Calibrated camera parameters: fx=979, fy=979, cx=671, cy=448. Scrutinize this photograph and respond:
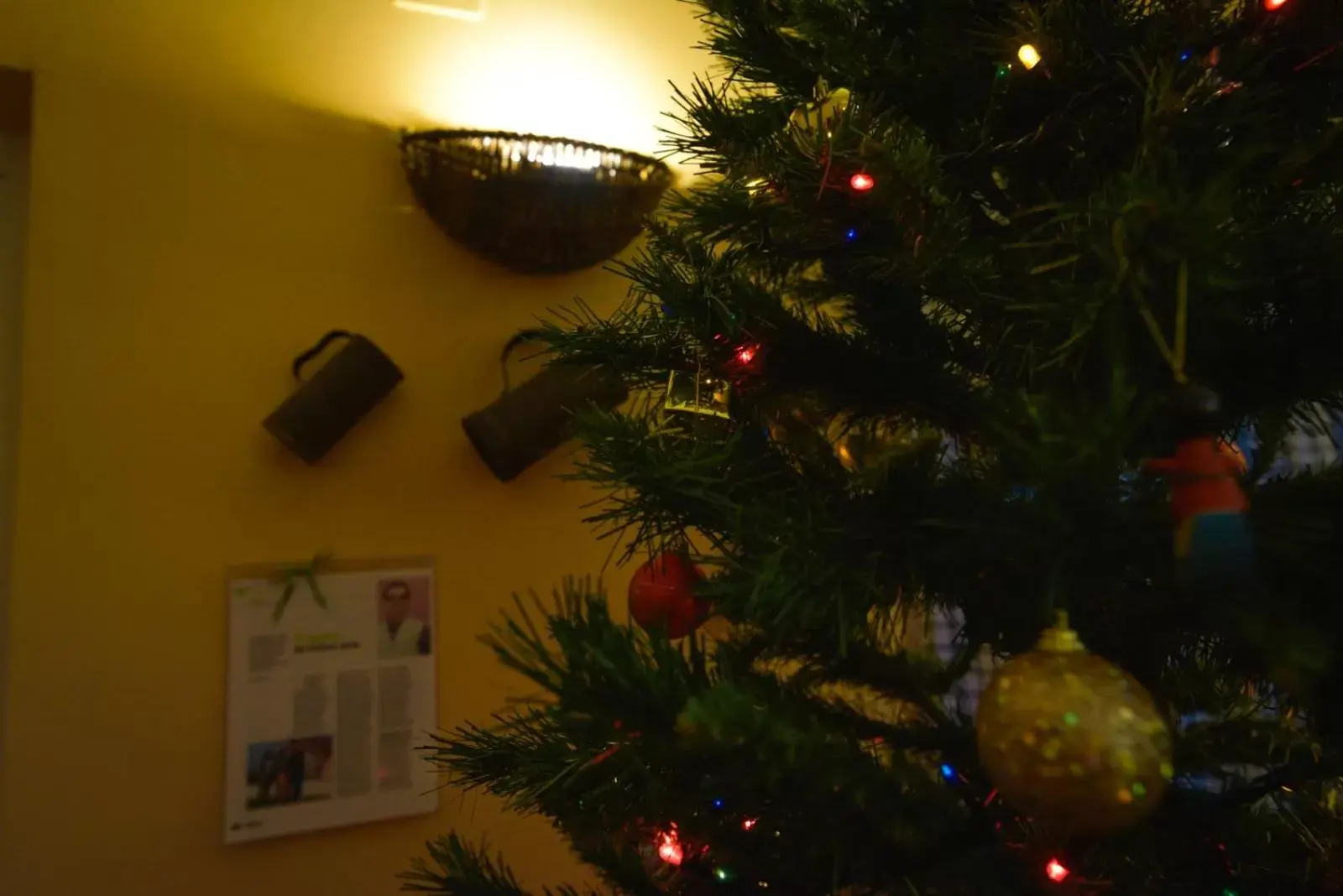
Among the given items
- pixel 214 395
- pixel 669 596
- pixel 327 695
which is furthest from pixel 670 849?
pixel 214 395

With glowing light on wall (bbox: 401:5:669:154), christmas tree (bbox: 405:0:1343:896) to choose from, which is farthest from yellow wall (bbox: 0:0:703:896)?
christmas tree (bbox: 405:0:1343:896)

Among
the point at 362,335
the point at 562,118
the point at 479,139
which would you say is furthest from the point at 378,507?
the point at 562,118

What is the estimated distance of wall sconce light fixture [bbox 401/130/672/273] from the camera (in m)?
1.16

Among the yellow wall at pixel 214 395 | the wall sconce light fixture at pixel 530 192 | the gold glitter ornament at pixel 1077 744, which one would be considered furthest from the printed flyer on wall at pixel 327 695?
the gold glitter ornament at pixel 1077 744

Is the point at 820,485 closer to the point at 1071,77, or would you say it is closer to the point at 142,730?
the point at 1071,77

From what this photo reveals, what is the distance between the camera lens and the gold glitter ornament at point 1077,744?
394 millimetres

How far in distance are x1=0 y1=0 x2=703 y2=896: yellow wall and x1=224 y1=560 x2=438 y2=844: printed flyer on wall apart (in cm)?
3

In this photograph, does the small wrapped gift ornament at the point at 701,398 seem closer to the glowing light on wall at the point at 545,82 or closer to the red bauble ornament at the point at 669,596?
the red bauble ornament at the point at 669,596

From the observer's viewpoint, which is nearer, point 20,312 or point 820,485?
point 820,485

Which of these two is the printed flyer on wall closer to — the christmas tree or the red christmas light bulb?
the christmas tree

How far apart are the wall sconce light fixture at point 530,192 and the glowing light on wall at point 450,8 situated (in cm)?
19

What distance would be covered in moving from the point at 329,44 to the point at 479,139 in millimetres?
231

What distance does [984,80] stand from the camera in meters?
0.61

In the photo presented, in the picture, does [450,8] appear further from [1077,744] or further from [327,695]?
[1077,744]
